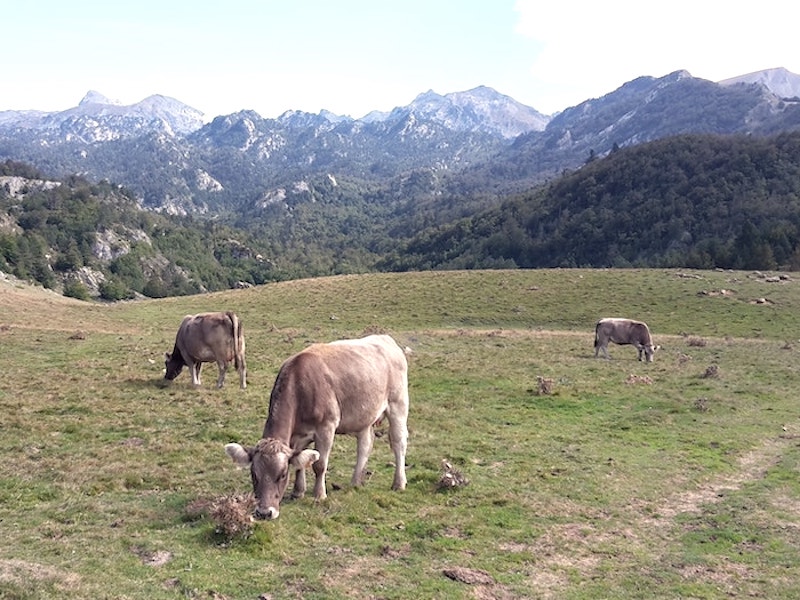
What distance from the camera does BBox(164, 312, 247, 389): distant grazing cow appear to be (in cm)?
2150

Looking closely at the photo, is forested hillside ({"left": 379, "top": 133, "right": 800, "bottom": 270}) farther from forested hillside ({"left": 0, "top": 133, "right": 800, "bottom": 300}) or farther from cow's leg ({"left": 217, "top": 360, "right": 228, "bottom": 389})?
cow's leg ({"left": 217, "top": 360, "right": 228, "bottom": 389})

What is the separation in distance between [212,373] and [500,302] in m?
35.3

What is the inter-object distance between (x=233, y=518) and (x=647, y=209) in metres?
172

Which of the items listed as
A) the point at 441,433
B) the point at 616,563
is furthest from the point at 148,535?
the point at 441,433

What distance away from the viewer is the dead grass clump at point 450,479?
41.6 ft

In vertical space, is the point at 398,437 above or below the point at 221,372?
above

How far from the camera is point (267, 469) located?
30.1 feet

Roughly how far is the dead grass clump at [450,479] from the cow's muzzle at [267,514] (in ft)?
14.9

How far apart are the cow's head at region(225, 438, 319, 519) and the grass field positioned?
354 millimetres

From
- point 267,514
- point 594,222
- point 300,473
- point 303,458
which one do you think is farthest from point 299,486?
point 594,222

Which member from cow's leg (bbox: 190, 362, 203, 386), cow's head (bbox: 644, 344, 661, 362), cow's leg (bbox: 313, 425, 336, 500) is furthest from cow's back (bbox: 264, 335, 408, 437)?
cow's head (bbox: 644, 344, 661, 362)

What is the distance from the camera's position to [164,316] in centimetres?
4984

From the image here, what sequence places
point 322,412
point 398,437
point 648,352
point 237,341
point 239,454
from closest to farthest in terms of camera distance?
point 239,454
point 322,412
point 398,437
point 237,341
point 648,352

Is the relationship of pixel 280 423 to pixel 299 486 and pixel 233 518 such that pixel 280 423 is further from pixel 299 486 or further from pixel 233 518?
pixel 233 518
